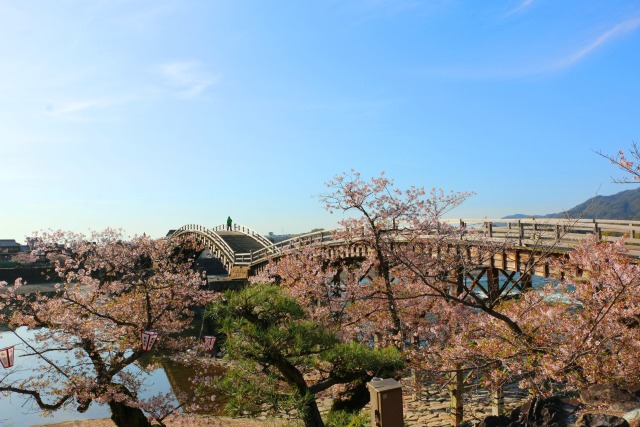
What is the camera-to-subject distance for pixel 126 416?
12.0 meters

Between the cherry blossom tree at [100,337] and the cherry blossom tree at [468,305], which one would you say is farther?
the cherry blossom tree at [100,337]

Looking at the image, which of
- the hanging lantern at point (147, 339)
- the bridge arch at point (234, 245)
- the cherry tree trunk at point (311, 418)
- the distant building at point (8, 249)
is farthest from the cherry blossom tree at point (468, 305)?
the distant building at point (8, 249)

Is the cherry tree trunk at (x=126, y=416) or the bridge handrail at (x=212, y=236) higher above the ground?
the bridge handrail at (x=212, y=236)

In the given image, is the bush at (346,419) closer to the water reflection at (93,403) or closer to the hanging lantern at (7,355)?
Answer: the water reflection at (93,403)

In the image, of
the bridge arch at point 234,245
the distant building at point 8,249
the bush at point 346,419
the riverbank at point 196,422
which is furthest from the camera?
the distant building at point 8,249

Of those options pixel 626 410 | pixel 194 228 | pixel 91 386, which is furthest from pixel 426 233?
pixel 194 228

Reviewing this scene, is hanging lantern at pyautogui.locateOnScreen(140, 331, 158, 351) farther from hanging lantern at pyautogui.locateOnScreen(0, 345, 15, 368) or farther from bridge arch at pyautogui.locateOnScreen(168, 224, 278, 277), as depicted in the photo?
bridge arch at pyautogui.locateOnScreen(168, 224, 278, 277)

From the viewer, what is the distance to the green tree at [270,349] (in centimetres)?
854

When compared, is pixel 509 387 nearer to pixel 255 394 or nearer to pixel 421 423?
pixel 421 423

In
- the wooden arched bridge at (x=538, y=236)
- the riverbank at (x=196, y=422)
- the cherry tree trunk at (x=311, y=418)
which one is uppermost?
the wooden arched bridge at (x=538, y=236)

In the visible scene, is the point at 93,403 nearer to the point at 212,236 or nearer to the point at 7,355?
the point at 7,355

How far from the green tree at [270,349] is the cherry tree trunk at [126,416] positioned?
4589 millimetres

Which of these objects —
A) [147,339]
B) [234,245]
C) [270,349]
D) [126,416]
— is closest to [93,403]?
[126,416]

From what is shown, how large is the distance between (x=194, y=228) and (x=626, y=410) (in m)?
50.1
